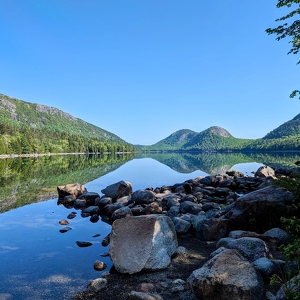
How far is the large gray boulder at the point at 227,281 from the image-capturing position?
607cm

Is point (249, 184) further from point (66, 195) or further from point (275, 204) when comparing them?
point (66, 195)

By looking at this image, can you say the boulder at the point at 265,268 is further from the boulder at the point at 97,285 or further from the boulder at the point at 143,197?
the boulder at the point at 143,197

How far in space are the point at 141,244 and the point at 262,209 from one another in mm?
6885

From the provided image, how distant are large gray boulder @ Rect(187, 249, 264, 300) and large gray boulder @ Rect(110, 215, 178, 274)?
2454 mm

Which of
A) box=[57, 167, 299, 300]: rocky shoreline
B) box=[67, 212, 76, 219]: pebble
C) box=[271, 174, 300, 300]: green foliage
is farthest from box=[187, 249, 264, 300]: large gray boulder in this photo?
box=[67, 212, 76, 219]: pebble

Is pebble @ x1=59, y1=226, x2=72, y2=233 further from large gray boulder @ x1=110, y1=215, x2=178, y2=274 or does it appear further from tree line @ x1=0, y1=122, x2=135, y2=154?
tree line @ x1=0, y1=122, x2=135, y2=154

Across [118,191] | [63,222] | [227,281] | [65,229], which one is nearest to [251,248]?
[227,281]

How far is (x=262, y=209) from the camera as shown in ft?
40.6

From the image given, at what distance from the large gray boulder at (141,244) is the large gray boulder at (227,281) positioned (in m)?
2.45

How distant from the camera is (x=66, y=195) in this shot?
84.8ft

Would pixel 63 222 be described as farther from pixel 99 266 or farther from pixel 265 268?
pixel 265 268

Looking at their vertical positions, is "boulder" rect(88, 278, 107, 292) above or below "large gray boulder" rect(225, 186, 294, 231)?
below

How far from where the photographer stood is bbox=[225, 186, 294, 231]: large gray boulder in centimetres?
1206

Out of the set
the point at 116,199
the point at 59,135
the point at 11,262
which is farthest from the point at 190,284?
the point at 59,135
